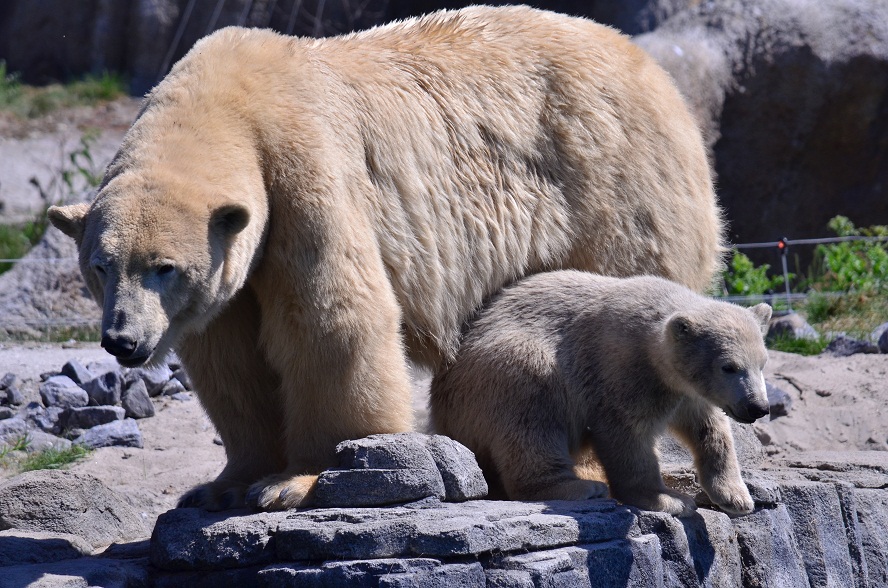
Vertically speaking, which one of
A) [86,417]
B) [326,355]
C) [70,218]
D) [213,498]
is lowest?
[86,417]

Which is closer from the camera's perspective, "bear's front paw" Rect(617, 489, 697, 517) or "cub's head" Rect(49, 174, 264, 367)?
"cub's head" Rect(49, 174, 264, 367)

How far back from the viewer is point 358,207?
477 centimetres

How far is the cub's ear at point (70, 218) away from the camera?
4289mm

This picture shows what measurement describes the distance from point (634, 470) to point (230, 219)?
6.24 feet

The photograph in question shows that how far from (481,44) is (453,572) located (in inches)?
111

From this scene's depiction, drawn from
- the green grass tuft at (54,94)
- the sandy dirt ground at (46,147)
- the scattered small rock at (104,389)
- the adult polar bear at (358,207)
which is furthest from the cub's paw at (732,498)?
the green grass tuft at (54,94)

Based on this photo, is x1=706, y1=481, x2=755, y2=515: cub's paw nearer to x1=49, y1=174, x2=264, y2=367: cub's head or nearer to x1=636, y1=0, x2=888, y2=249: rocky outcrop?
x1=49, y1=174, x2=264, y2=367: cub's head

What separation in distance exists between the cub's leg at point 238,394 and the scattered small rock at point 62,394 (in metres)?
2.77

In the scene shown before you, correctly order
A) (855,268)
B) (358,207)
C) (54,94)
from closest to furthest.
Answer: (358,207) < (855,268) < (54,94)

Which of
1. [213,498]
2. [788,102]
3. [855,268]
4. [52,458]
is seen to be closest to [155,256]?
[213,498]

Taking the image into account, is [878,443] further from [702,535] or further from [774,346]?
[702,535]

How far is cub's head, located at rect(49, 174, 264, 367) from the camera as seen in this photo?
398 centimetres

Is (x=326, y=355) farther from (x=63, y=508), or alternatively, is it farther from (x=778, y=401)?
(x=778, y=401)

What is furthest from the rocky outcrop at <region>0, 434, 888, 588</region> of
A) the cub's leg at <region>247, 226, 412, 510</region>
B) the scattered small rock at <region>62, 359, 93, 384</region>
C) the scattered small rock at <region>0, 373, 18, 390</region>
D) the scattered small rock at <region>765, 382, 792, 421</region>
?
the scattered small rock at <region>0, 373, 18, 390</region>
